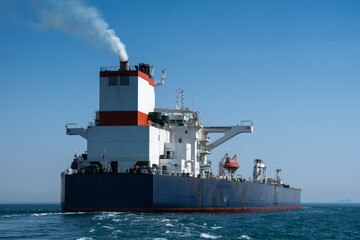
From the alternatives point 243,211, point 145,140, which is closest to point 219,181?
point 243,211

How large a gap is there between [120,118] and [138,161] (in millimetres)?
3199

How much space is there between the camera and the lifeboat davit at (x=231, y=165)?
1978 inches

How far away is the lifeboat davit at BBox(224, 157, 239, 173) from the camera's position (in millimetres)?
50250

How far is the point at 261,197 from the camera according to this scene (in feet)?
178

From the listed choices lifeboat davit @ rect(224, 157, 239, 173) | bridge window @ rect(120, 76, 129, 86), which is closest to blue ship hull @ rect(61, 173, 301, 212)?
bridge window @ rect(120, 76, 129, 86)

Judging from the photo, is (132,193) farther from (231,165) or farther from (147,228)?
(231,165)

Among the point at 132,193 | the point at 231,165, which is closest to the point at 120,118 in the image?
the point at 132,193

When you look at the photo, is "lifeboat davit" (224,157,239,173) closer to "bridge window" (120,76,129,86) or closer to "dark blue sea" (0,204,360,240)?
"dark blue sea" (0,204,360,240)

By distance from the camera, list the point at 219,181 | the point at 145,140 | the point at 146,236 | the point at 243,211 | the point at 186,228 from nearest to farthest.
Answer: the point at 146,236, the point at 186,228, the point at 145,140, the point at 219,181, the point at 243,211

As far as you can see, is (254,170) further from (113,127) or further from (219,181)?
(113,127)

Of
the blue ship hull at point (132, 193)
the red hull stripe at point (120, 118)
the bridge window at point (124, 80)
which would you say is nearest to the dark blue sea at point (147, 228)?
the blue ship hull at point (132, 193)

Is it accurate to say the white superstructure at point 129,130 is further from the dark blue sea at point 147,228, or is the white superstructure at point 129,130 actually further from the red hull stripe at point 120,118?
the dark blue sea at point 147,228

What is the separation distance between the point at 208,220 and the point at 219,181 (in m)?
9.68

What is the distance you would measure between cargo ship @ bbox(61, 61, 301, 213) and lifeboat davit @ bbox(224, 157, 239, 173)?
377 cm
